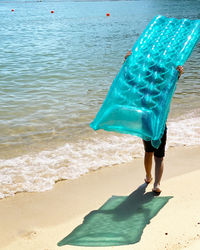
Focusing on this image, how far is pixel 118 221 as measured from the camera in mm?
3480

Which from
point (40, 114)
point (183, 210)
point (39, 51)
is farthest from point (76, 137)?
point (39, 51)

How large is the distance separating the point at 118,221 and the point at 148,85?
1508 mm

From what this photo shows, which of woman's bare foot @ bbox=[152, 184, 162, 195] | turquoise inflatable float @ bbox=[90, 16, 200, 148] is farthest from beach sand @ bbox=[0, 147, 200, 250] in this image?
turquoise inflatable float @ bbox=[90, 16, 200, 148]

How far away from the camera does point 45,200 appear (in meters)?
4.18

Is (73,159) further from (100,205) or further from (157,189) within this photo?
(157,189)

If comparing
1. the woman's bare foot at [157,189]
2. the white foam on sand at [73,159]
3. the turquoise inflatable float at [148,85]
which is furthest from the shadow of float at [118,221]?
the white foam on sand at [73,159]

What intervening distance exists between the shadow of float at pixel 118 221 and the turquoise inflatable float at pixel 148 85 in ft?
2.28

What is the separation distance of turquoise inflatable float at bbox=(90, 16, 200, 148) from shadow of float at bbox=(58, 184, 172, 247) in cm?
70

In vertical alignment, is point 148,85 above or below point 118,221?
above

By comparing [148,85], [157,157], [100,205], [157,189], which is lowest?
[100,205]

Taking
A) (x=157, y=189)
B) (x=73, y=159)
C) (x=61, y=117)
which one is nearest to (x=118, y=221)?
(x=157, y=189)

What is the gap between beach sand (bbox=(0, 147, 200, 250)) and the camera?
123 inches

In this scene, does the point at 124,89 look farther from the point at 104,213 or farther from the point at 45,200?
the point at 45,200

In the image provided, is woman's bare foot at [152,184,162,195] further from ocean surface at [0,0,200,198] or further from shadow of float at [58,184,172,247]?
ocean surface at [0,0,200,198]
